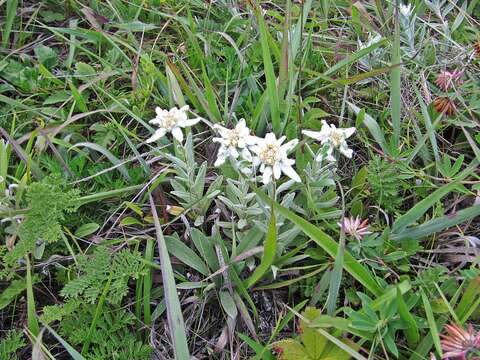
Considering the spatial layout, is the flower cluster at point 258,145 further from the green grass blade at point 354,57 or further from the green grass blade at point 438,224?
the green grass blade at point 354,57

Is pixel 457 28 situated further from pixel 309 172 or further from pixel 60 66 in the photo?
pixel 60 66

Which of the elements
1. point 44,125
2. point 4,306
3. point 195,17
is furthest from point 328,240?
point 195,17

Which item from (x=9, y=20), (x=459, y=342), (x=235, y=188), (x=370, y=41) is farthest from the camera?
(x=9, y=20)

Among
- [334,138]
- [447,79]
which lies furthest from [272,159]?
[447,79]

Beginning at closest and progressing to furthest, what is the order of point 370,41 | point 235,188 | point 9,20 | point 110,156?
point 235,188
point 110,156
point 370,41
point 9,20

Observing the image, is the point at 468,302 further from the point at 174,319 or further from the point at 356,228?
the point at 174,319

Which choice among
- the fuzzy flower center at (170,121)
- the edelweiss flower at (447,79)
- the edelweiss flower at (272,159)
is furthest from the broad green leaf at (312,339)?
the edelweiss flower at (447,79)
